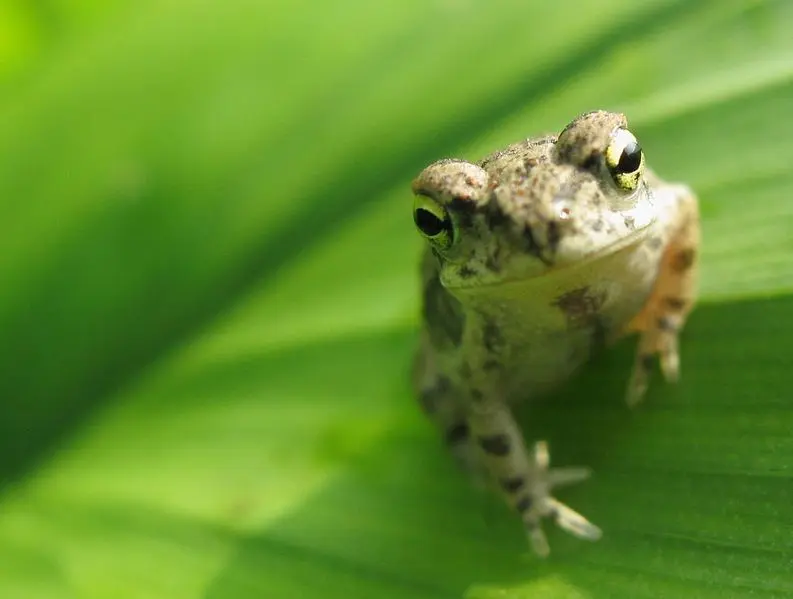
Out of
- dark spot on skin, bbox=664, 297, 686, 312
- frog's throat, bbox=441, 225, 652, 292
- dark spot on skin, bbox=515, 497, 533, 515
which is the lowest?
dark spot on skin, bbox=515, 497, 533, 515

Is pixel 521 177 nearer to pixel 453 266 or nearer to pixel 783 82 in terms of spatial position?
pixel 453 266

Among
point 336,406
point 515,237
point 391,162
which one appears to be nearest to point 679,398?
point 515,237

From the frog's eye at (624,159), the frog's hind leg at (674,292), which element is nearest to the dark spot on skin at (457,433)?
the frog's hind leg at (674,292)

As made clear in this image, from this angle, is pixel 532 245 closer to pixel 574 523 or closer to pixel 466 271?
pixel 466 271

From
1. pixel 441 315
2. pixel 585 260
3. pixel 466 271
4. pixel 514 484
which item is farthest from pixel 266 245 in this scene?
pixel 585 260

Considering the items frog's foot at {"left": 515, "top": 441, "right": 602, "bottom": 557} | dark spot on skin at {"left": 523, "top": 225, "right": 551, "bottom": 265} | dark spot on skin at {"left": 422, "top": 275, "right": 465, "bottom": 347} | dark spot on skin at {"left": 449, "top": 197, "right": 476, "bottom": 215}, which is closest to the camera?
dark spot on skin at {"left": 523, "top": 225, "right": 551, "bottom": 265}

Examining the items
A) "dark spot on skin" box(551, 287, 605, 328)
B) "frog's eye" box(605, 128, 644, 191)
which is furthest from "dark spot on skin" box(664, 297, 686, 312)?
"frog's eye" box(605, 128, 644, 191)

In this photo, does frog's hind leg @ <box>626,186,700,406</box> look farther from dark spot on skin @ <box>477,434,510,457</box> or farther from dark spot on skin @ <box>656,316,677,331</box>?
dark spot on skin @ <box>477,434,510,457</box>
